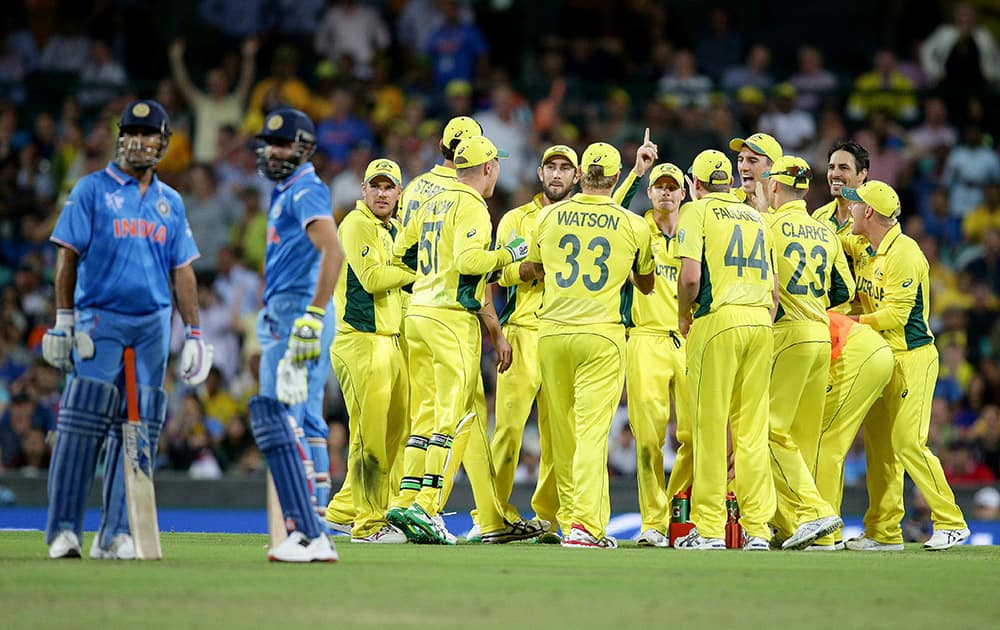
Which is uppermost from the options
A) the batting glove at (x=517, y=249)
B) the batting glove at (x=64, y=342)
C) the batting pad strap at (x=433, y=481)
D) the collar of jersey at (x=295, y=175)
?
the collar of jersey at (x=295, y=175)

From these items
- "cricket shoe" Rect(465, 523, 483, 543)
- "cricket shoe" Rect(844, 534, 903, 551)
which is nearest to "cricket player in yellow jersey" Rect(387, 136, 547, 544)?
"cricket shoe" Rect(465, 523, 483, 543)

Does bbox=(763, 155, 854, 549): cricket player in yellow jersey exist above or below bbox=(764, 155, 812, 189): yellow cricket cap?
below

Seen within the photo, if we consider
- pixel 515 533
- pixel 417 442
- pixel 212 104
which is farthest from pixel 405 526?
pixel 212 104

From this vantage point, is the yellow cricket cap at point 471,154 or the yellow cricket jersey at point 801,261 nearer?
the yellow cricket cap at point 471,154

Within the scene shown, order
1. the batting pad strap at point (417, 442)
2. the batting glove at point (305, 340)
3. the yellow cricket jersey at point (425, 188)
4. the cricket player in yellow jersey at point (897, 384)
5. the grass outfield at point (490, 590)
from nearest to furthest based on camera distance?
1. the grass outfield at point (490, 590)
2. the batting glove at point (305, 340)
3. the batting pad strap at point (417, 442)
4. the yellow cricket jersey at point (425, 188)
5. the cricket player in yellow jersey at point (897, 384)

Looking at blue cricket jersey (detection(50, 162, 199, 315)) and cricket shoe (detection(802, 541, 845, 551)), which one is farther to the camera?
cricket shoe (detection(802, 541, 845, 551))

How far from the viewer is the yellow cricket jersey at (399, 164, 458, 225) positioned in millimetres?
12332

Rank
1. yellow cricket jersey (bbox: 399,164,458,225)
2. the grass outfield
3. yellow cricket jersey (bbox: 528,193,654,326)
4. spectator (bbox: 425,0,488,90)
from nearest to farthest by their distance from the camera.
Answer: the grass outfield → yellow cricket jersey (bbox: 528,193,654,326) → yellow cricket jersey (bbox: 399,164,458,225) → spectator (bbox: 425,0,488,90)

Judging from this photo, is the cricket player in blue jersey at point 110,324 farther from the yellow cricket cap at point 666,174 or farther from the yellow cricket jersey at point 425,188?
the yellow cricket cap at point 666,174

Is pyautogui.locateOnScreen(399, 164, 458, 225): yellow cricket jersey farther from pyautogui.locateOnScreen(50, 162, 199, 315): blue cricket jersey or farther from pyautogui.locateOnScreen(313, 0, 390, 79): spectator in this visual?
pyautogui.locateOnScreen(313, 0, 390, 79): spectator

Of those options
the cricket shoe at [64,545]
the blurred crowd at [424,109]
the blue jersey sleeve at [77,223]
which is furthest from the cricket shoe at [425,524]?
the blurred crowd at [424,109]

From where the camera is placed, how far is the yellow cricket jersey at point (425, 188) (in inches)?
486

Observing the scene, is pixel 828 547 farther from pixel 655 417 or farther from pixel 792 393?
pixel 655 417

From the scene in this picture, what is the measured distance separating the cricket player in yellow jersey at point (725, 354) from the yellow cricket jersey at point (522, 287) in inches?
57.4
